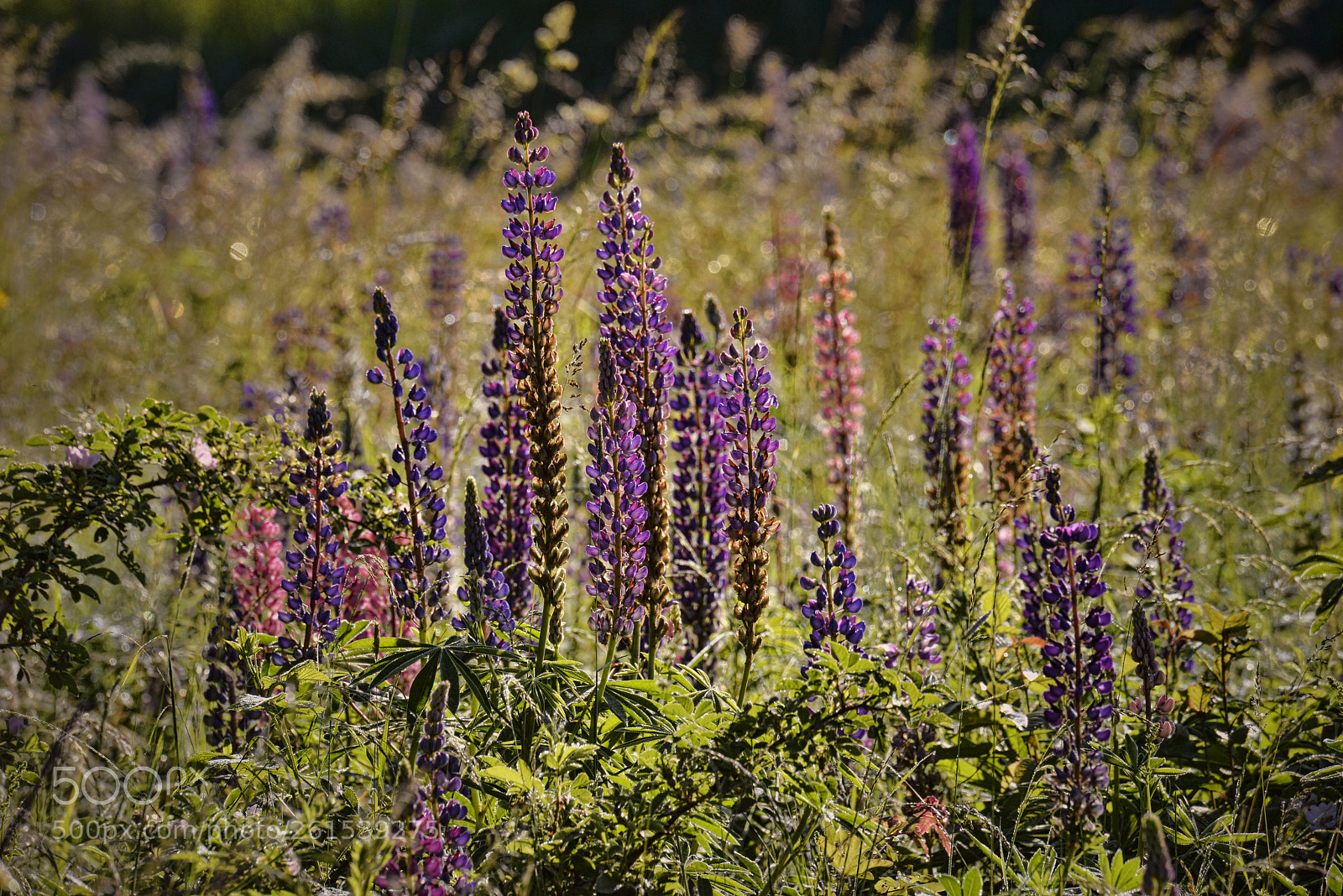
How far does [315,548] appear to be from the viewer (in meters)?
1.73

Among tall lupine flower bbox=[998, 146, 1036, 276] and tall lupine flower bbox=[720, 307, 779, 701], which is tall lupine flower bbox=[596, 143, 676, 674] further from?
tall lupine flower bbox=[998, 146, 1036, 276]

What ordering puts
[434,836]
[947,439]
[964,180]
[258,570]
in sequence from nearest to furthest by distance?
[434,836] → [258,570] → [947,439] → [964,180]

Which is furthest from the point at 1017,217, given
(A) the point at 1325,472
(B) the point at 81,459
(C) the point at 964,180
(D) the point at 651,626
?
(B) the point at 81,459

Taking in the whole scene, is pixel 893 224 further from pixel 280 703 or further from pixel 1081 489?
pixel 280 703

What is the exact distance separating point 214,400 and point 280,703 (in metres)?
2.87

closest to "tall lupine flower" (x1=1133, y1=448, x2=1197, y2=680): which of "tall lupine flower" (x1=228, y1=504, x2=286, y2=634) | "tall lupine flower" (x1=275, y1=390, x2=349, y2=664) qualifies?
"tall lupine flower" (x1=275, y1=390, x2=349, y2=664)

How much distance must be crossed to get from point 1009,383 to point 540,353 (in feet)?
5.25

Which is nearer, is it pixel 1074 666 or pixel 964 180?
pixel 1074 666

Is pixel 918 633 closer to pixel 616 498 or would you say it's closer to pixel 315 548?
pixel 616 498

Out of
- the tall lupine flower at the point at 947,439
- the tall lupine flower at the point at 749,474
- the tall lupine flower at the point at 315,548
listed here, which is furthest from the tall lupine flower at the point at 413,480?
the tall lupine flower at the point at 947,439

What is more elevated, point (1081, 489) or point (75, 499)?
point (75, 499)

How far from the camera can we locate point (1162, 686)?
86.0 inches

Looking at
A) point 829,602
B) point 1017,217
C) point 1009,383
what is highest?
point 1017,217

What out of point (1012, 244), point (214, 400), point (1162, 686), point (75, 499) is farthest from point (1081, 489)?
point (214, 400)
